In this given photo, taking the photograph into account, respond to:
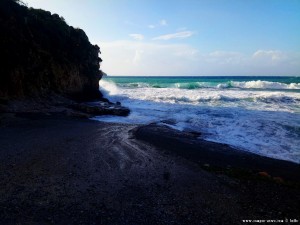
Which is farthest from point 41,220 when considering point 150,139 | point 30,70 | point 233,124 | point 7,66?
point 30,70

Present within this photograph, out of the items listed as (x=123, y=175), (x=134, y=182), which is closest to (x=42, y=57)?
(x=123, y=175)

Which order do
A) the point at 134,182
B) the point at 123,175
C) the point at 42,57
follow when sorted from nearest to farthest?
the point at 134,182 → the point at 123,175 → the point at 42,57

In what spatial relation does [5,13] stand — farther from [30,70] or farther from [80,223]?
[80,223]

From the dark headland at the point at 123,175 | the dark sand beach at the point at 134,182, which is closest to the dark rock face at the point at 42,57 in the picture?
the dark headland at the point at 123,175

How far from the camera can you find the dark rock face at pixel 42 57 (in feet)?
51.9

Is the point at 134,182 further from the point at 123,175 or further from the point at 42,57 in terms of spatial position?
the point at 42,57

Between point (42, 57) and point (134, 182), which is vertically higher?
point (42, 57)

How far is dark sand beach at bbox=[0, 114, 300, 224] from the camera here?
4793 mm

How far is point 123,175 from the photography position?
21.6ft

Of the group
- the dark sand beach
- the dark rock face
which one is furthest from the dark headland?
the dark rock face

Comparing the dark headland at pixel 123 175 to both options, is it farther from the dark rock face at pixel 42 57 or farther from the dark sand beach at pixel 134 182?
the dark rock face at pixel 42 57

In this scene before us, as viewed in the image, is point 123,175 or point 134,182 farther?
point 123,175

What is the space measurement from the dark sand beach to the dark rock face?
22.6ft

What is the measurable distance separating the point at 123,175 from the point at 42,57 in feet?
49.5
